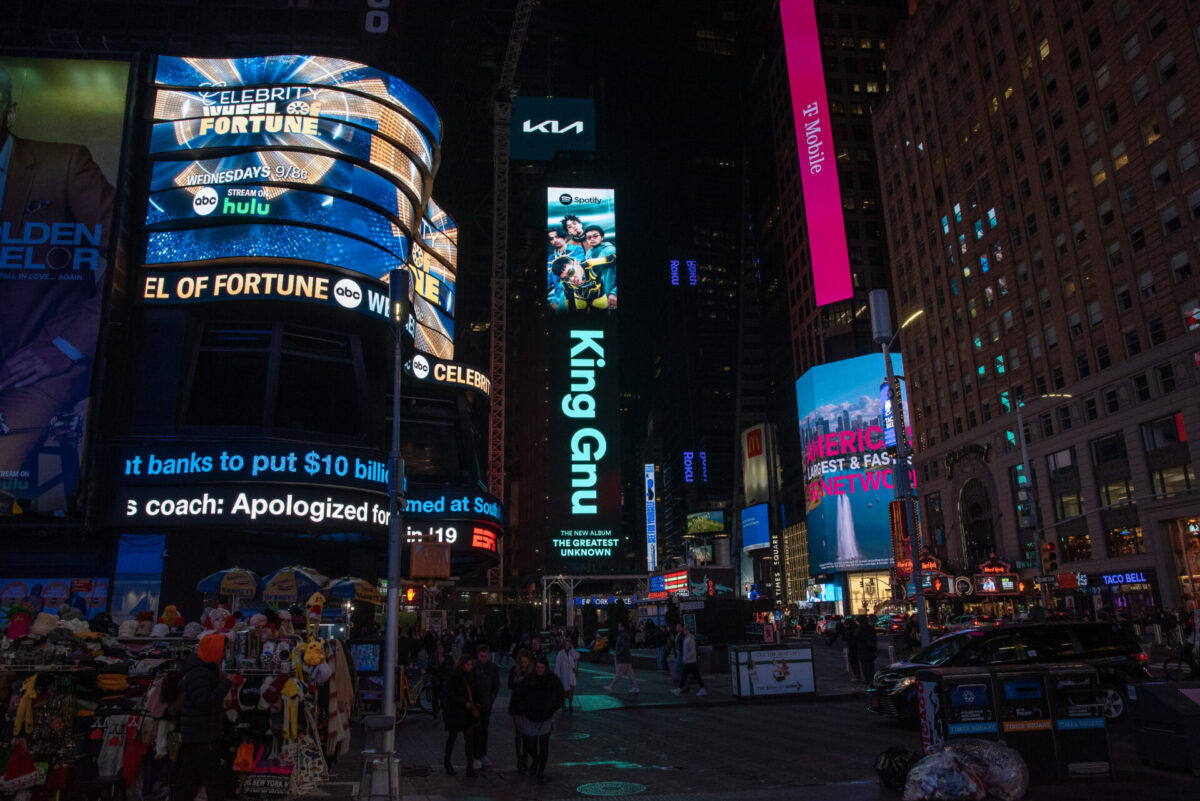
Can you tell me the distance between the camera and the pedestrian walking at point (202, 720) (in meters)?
8.55

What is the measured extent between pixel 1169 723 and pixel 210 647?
12.0 metres

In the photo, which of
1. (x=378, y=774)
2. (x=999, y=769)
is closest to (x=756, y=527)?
(x=999, y=769)

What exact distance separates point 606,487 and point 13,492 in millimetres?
37688

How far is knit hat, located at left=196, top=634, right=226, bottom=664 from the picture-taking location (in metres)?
8.70

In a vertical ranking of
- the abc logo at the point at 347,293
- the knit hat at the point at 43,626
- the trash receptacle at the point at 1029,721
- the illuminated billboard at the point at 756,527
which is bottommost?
the trash receptacle at the point at 1029,721

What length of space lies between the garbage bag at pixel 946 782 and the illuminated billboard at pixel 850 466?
87.9 m

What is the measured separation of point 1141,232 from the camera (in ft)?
164

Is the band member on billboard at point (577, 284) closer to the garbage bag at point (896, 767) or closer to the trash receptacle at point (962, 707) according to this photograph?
the trash receptacle at point (962, 707)

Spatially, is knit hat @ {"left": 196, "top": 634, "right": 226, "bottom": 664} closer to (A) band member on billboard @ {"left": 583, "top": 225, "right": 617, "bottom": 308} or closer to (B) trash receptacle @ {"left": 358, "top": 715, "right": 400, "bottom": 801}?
(B) trash receptacle @ {"left": 358, "top": 715, "right": 400, "bottom": 801}

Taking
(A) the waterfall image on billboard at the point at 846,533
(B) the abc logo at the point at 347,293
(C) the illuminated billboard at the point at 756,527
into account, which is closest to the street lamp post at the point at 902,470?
(B) the abc logo at the point at 347,293

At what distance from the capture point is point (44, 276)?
3041cm

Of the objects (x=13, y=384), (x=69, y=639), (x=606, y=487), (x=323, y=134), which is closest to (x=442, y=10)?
(x=323, y=134)

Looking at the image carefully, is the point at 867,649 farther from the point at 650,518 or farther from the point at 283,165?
the point at 650,518

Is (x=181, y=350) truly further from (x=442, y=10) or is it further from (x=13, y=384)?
(x=442, y=10)
